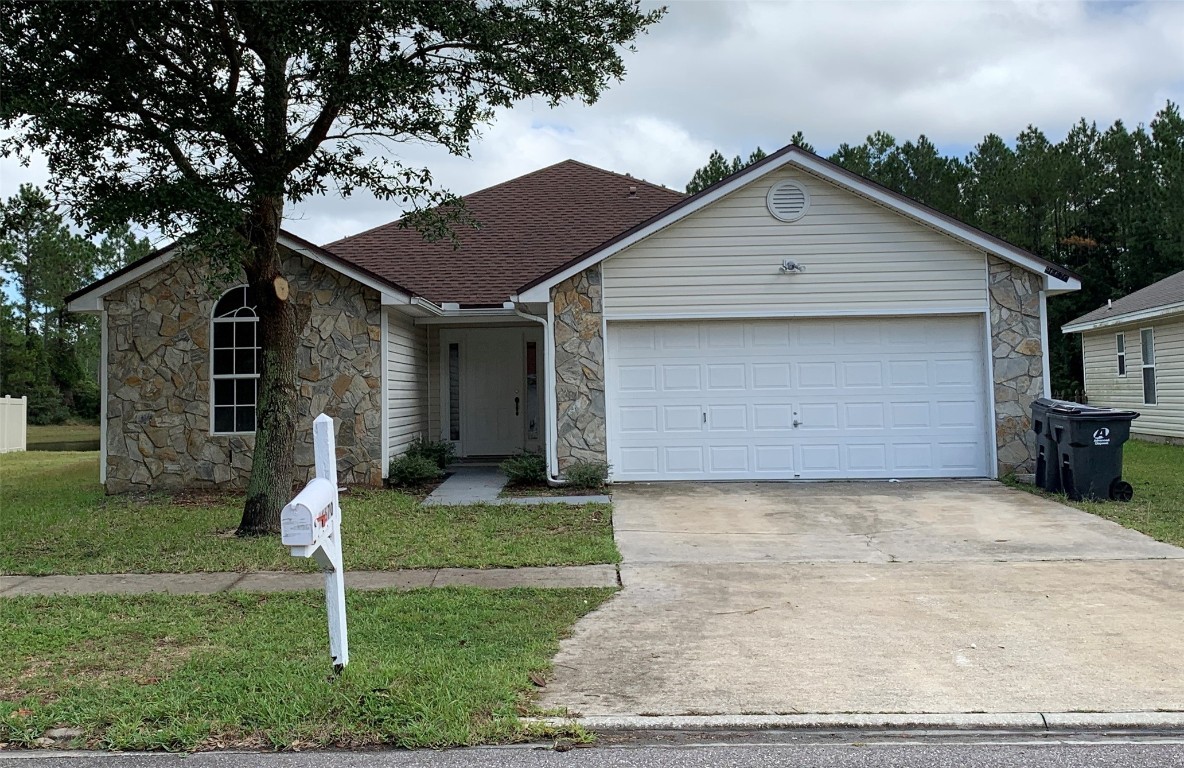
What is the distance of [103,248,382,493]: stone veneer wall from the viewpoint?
43.4 ft

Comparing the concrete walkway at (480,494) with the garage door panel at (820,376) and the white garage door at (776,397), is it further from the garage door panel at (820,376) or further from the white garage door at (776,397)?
the garage door panel at (820,376)

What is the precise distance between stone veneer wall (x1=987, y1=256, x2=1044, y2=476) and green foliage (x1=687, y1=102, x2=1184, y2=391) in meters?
20.2

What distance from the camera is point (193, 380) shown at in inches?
522

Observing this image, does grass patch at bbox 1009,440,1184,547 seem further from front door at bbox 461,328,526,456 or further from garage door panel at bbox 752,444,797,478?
front door at bbox 461,328,526,456

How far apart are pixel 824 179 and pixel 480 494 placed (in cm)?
661

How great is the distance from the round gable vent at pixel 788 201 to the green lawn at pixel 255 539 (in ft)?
16.6

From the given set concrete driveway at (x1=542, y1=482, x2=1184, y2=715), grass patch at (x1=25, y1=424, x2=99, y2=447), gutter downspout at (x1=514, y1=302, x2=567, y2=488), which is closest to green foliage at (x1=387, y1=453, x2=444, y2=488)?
gutter downspout at (x1=514, y1=302, x2=567, y2=488)

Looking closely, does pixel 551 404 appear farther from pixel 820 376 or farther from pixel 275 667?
pixel 275 667

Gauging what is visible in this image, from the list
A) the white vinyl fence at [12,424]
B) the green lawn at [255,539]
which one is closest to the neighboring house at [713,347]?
the green lawn at [255,539]

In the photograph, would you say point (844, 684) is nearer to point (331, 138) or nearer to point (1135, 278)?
point (331, 138)

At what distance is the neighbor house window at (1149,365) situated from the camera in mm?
20453

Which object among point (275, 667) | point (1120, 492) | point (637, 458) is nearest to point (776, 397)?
point (637, 458)

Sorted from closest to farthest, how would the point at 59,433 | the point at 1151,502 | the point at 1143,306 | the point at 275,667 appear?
the point at 275,667 → the point at 1151,502 → the point at 1143,306 → the point at 59,433

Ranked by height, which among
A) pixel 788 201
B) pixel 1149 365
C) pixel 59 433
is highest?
pixel 788 201
